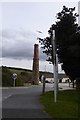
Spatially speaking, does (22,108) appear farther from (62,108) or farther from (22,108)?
(62,108)

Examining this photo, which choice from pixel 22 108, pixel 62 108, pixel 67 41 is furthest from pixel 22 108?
pixel 67 41

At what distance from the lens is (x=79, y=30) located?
45312 millimetres

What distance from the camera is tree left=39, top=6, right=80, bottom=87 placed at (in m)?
39.8

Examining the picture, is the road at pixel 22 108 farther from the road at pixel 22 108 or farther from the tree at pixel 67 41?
the tree at pixel 67 41

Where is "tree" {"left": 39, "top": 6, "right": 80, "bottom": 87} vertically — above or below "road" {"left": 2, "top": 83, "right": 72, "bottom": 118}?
above

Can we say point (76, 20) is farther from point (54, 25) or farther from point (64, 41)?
point (64, 41)

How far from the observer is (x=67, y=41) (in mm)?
41562

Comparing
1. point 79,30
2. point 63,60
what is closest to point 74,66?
point 63,60

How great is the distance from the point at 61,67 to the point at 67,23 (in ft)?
16.4

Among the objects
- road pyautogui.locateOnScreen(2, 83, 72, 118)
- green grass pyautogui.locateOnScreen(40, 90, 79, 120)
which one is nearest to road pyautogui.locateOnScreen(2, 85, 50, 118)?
road pyautogui.locateOnScreen(2, 83, 72, 118)

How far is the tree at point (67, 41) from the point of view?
39.8m

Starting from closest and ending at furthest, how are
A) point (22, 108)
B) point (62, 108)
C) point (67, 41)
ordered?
point (62, 108) < point (22, 108) < point (67, 41)

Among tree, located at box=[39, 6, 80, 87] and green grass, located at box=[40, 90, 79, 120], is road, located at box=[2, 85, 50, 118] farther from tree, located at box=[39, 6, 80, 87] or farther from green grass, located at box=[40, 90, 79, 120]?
tree, located at box=[39, 6, 80, 87]

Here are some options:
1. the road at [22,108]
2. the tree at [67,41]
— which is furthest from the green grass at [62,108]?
the tree at [67,41]
